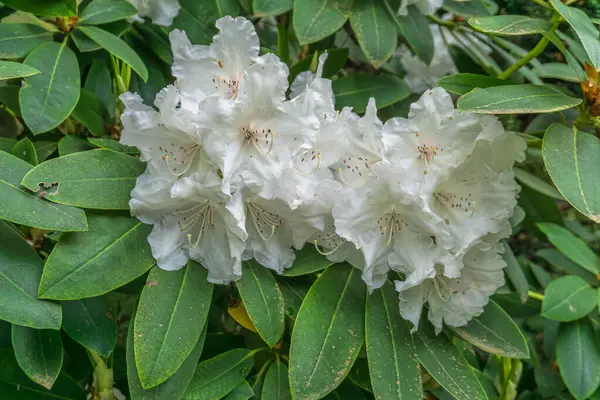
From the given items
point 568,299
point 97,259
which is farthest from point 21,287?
point 568,299

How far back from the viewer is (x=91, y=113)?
3.70 feet

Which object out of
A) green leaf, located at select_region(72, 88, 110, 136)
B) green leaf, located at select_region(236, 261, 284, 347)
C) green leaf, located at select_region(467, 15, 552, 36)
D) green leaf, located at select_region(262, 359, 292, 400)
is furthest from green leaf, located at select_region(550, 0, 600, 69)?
green leaf, located at select_region(72, 88, 110, 136)

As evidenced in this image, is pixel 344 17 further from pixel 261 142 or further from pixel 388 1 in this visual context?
pixel 261 142

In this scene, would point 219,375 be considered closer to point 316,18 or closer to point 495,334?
point 495,334

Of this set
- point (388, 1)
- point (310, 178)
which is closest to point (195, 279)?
point (310, 178)

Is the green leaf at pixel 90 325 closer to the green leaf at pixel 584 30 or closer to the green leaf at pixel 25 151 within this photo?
the green leaf at pixel 25 151

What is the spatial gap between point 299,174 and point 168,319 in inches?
11.7

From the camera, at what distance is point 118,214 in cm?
97

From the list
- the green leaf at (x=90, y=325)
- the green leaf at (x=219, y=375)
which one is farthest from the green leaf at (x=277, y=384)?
the green leaf at (x=90, y=325)

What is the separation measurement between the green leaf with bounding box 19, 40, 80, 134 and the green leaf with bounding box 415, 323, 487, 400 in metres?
0.72

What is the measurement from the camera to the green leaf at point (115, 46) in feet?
3.42

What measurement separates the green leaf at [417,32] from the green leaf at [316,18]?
179 mm

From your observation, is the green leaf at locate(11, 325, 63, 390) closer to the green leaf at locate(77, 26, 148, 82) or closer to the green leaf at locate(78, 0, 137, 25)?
the green leaf at locate(77, 26, 148, 82)

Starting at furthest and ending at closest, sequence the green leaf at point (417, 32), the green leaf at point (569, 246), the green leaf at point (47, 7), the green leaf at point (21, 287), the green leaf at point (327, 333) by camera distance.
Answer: the green leaf at point (569, 246) < the green leaf at point (417, 32) < the green leaf at point (47, 7) < the green leaf at point (327, 333) < the green leaf at point (21, 287)
